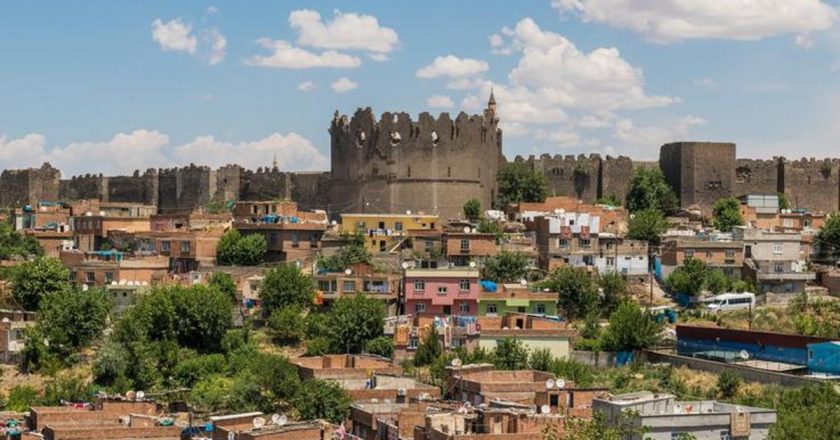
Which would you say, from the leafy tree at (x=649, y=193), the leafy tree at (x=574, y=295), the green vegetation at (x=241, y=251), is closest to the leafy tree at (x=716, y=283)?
the leafy tree at (x=574, y=295)

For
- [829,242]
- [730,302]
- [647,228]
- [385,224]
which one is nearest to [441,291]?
[730,302]

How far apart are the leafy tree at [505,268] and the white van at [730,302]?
4512mm

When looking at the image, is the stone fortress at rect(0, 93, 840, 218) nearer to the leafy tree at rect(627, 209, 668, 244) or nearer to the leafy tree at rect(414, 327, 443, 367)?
the leafy tree at rect(627, 209, 668, 244)

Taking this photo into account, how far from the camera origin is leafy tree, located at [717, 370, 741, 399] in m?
30.3

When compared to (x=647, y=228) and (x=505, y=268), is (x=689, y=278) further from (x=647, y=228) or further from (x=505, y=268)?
(x=647, y=228)

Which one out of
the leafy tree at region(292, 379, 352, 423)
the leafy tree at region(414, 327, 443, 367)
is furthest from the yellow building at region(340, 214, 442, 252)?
the leafy tree at region(292, 379, 352, 423)

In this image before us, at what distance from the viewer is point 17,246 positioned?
48.1 meters

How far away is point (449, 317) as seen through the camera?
3606 centimetres

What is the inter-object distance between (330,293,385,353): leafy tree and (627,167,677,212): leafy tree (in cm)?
1861

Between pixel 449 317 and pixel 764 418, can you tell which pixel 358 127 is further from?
pixel 764 418

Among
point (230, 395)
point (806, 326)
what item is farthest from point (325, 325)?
point (806, 326)

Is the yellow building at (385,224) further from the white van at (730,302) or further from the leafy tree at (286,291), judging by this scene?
the white van at (730,302)

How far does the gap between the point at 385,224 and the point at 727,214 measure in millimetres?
10236

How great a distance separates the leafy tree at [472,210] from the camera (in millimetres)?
48562
